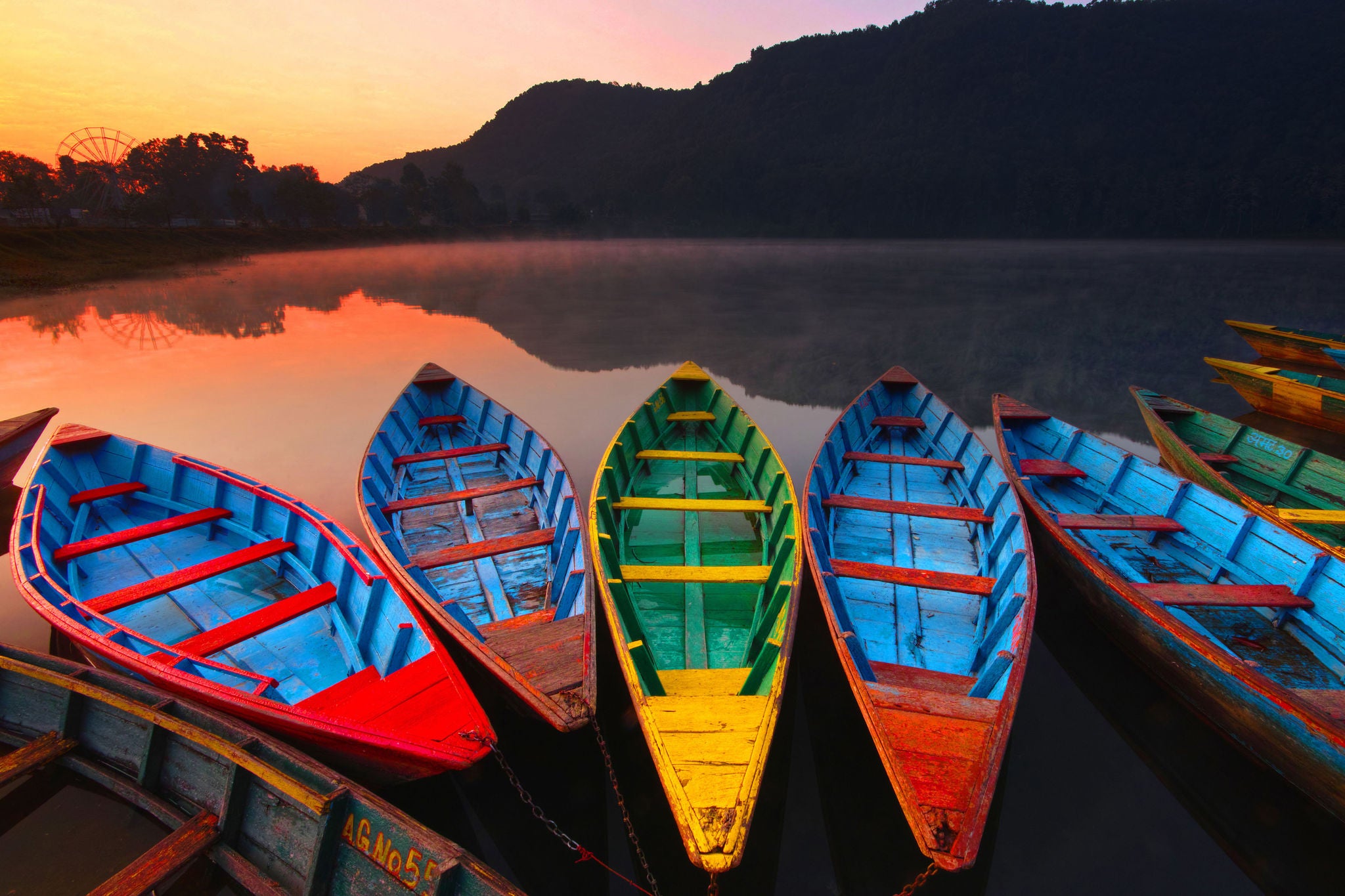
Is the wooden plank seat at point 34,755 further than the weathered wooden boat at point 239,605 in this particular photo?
No

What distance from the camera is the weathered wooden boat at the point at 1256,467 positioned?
7523 millimetres

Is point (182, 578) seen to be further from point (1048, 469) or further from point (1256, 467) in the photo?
point (1256, 467)

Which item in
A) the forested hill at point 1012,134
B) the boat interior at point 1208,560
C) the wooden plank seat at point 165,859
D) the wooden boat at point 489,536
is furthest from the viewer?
the forested hill at point 1012,134

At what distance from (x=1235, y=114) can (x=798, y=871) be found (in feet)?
603

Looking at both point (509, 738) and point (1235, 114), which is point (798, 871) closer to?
point (509, 738)

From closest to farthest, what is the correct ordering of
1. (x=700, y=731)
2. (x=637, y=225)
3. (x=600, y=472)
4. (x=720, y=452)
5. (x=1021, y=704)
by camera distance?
(x=700, y=731)
(x=1021, y=704)
(x=600, y=472)
(x=720, y=452)
(x=637, y=225)

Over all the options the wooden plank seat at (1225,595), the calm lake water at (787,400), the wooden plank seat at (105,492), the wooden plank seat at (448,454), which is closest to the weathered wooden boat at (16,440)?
the calm lake water at (787,400)

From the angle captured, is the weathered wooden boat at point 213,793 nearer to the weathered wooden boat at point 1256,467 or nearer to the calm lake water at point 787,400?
the calm lake water at point 787,400

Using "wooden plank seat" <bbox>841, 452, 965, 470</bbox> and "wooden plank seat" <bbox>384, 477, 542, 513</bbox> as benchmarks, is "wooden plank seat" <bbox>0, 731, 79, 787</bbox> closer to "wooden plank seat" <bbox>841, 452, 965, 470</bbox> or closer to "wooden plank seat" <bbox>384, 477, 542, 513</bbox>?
"wooden plank seat" <bbox>384, 477, 542, 513</bbox>

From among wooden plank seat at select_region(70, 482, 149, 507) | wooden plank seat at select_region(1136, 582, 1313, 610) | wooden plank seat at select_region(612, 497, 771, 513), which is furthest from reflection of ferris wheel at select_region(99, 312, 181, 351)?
wooden plank seat at select_region(1136, 582, 1313, 610)

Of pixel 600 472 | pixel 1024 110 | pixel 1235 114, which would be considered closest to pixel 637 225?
pixel 1024 110

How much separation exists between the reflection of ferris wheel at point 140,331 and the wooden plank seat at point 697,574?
2336cm

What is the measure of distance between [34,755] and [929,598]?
7884mm

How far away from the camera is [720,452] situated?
9.62 m
